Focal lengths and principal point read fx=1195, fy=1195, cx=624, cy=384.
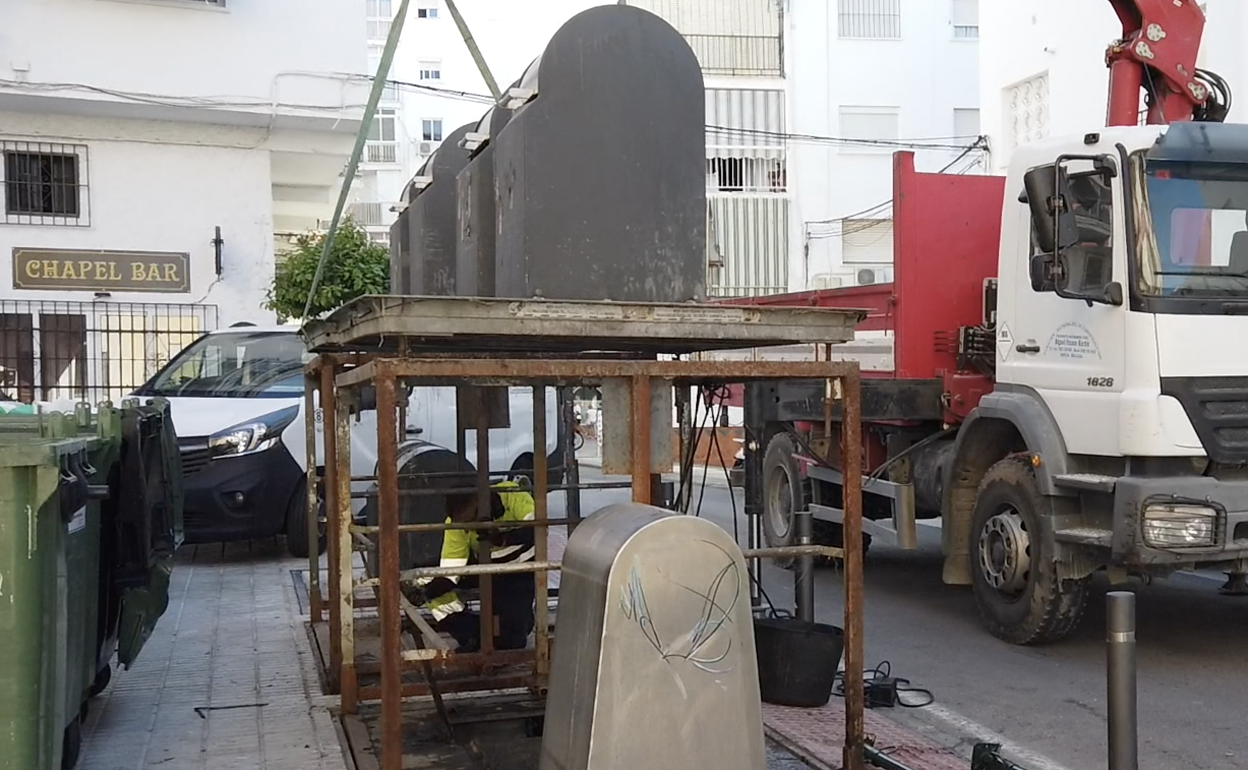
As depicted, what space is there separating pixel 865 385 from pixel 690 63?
12.3ft

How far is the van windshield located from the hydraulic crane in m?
7.01

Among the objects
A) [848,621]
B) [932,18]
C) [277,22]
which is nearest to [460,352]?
[848,621]

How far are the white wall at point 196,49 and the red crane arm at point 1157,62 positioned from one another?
10344 mm

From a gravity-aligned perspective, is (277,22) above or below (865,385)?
Answer: above

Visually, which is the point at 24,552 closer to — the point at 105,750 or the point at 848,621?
the point at 105,750

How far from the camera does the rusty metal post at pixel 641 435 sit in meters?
4.14

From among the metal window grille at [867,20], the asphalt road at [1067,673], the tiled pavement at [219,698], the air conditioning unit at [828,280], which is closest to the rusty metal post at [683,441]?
the asphalt road at [1067,673]

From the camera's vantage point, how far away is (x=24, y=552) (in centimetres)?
360

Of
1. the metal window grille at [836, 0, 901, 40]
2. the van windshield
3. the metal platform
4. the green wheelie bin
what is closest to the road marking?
the metal platform

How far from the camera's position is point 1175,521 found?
614 centimetres

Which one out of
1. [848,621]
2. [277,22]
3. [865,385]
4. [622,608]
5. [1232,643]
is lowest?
[1232,643]

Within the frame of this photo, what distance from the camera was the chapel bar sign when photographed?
14.3 metres

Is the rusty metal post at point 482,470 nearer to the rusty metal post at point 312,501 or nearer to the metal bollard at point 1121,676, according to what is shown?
the rusty metal post at point 312,501

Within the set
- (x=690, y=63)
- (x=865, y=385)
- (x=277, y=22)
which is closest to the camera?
(x=690, y=63)
